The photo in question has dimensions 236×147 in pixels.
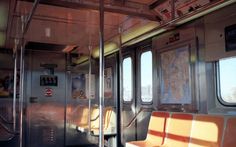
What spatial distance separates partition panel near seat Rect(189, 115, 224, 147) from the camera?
8.53ft

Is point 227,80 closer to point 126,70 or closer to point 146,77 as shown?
point 146,77

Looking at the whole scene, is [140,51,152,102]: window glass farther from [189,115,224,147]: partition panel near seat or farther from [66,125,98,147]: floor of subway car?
[66,125,98,147]: floor of subway car

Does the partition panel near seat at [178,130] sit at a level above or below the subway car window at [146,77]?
below

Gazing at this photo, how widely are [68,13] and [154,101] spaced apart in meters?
1.82

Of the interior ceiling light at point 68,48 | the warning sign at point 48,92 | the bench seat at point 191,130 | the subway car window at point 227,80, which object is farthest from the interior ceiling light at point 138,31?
the warning sign at point 48,92

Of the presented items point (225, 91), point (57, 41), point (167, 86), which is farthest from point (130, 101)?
point (225, 91)

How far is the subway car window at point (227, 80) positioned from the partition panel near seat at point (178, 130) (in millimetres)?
463

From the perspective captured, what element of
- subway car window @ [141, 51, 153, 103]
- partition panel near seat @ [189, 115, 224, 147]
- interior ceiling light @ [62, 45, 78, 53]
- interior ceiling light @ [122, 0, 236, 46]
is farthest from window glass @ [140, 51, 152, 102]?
interior ceiling light @ [62, 45, 78, 53]

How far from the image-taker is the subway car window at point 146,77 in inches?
170

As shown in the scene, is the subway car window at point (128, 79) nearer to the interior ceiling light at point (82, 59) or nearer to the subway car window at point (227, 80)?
the interior ceiling light at point (82, 59)

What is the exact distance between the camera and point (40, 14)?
3461 millimetres

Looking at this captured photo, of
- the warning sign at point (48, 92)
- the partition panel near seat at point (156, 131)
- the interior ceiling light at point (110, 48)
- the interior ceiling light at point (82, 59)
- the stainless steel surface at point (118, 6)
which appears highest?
the stainless steel surface at point (118, 6)

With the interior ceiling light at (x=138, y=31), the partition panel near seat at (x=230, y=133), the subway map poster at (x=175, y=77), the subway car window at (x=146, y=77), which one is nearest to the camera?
the partition panel near seat at (x=230, y=133)

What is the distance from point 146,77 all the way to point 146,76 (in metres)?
0.02
